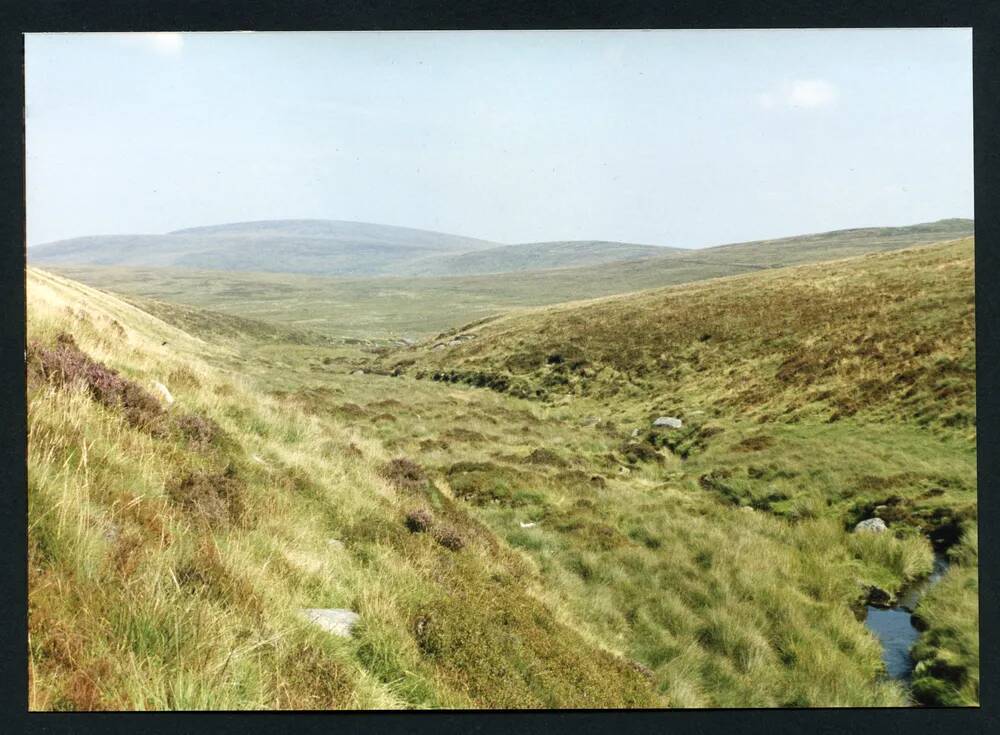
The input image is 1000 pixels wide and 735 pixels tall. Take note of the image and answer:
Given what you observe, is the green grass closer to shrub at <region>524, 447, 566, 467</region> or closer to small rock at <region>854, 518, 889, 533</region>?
small rock at <region>854, 518, 889, 533</region>

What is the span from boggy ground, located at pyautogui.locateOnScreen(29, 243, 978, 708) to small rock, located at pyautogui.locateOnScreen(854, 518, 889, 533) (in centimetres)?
23

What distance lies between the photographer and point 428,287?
189 metres

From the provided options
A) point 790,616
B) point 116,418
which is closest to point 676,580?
point 790,616

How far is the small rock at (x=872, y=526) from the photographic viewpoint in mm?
9820

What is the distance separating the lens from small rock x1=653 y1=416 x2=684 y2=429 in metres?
20.9

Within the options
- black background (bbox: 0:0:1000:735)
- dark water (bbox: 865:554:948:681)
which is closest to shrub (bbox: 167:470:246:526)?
black background (bbox: 0:0:1000:735)

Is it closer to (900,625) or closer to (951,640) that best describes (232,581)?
(951,640)

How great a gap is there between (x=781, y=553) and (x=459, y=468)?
746 centimetres

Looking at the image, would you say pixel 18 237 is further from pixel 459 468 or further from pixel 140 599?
pixel 459 468

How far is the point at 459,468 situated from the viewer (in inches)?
565

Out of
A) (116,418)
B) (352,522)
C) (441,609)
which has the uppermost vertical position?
(116,418)

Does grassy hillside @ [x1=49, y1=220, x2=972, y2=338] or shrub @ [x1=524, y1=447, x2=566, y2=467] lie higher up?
grassy hillside @ [x1=49, y1=220, x2=972, y2=338]

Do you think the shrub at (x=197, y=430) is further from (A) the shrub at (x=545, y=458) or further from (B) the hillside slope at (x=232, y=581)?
(A) the shrub at (x=545, y=458)

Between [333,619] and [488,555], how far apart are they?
2.85m
